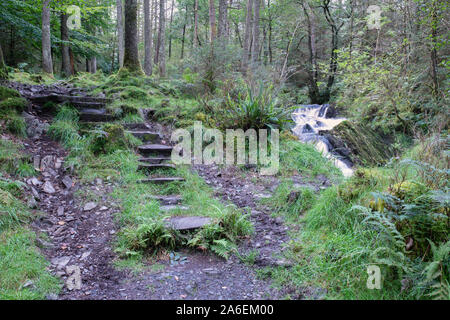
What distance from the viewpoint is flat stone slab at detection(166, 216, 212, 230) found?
10.7 ft

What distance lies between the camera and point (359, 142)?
6.98 metres

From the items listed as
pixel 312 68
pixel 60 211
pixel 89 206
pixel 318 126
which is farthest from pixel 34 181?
pixel 312 68

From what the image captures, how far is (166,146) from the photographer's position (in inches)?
227

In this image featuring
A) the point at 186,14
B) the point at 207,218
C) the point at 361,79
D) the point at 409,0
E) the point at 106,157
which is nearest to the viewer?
the point at 207,218

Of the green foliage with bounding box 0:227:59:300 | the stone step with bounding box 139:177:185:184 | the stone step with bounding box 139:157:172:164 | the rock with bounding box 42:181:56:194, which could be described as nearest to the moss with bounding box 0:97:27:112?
the rock with bounding box 42:181:56:194

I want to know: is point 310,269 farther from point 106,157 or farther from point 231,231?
point 106,157

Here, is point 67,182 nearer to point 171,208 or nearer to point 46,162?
point 46,162

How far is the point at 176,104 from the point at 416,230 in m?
6.53

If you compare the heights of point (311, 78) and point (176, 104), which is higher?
point (311, 78)

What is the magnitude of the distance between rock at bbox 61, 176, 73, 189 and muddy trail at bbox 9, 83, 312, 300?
14 millimetres

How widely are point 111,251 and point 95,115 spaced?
4.05m

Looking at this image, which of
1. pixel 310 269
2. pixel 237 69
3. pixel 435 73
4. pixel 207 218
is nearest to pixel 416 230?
pixel 310 269

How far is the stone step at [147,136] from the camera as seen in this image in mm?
5906

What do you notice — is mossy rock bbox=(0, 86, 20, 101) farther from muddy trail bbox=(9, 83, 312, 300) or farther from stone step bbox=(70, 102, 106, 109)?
muddy trail bbox=(9, 83, 312, 300)
